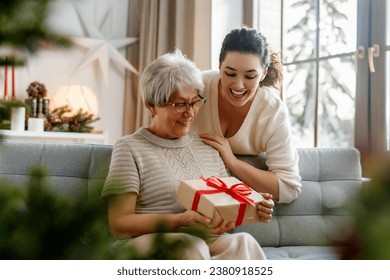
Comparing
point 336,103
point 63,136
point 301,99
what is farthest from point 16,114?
point 63,136

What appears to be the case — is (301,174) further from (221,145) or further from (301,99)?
(301,99)

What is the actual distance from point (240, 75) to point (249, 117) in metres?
0.14

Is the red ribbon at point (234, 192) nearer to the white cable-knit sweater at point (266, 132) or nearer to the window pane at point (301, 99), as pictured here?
the white cable-knit sweater at point (266, 132)

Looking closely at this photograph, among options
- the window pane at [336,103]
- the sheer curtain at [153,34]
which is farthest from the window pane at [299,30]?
the sheer curtain at [153,34]

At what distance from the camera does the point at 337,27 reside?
1.97m

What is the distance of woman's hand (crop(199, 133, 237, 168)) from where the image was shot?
1.21 m

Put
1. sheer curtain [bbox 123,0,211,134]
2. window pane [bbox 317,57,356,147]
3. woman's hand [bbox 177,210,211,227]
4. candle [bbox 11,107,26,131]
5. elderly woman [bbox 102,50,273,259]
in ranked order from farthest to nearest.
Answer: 1. sheer curtain [bbox 123,0,211,134]
2. window pane [bbox 317,57,356,147]
3. elderly woman [bbox 102,50,273,259]
4. woman's hand [bbox 177,210,211,227]
5. candle [bbox 11,107,26,131]

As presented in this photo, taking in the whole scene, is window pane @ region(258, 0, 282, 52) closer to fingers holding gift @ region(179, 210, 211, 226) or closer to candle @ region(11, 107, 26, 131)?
candle @ region(11, 107, 26, 131)

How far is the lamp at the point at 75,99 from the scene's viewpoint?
8.52ft

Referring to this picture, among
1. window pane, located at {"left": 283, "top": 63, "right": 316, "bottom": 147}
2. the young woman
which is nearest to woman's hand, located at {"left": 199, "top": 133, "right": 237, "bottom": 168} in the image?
the young woman

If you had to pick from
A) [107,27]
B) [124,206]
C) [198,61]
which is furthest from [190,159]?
[107,27]

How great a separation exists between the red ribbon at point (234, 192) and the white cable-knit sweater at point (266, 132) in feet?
0.89

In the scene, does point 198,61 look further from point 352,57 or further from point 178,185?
point 178,185

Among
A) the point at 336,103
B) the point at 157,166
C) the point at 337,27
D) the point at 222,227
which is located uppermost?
the point at 337,27
